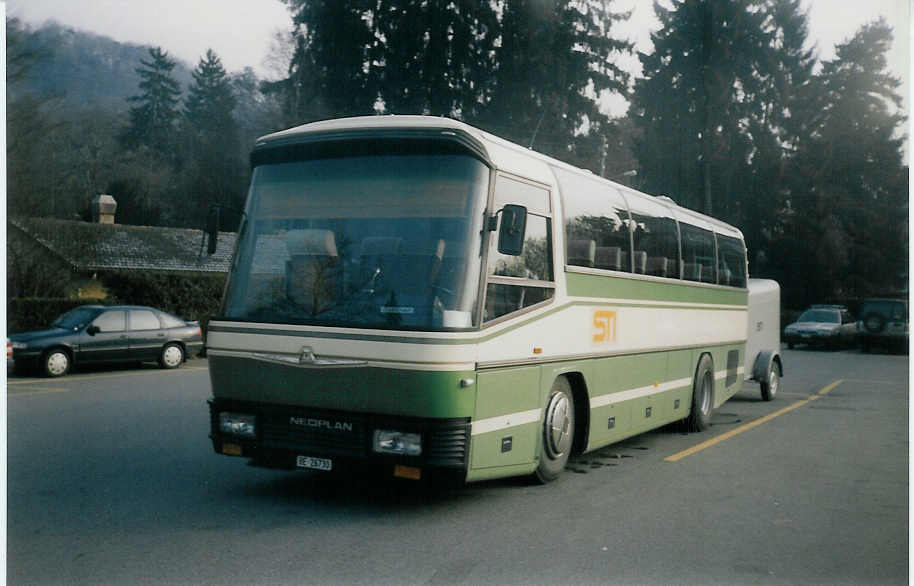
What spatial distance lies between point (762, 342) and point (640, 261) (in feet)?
25.1

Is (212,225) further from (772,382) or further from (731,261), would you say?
(772,382)

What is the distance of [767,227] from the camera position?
25.5 m

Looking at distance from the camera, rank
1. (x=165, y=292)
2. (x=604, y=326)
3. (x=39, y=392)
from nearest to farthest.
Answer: (x=604, y=326) → (x=39, y=392) → (x=165, y=292)

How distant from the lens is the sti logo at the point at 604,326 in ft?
28.1

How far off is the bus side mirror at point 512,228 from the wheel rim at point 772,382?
36.3 feet

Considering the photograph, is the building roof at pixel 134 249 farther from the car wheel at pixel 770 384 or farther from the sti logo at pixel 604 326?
the sti logo at pixel 604 326

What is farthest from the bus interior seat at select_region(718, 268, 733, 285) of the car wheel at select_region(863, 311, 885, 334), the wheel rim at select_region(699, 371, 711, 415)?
the car wheel at select_region(863, 311, 885, 334)

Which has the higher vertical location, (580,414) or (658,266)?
(658,266)

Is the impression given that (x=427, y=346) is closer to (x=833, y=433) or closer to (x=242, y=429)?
(x=242, y=429)

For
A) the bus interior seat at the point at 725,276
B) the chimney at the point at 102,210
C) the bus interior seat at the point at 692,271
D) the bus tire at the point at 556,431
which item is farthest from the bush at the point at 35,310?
the bus tire at the point at 556,431

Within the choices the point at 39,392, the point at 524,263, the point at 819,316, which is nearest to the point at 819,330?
the point at 819,316

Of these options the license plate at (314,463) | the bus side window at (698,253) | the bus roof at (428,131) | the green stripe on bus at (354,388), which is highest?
the bus roof at (428,131)

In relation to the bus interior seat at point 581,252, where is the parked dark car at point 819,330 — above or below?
→ below

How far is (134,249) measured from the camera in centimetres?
3772
